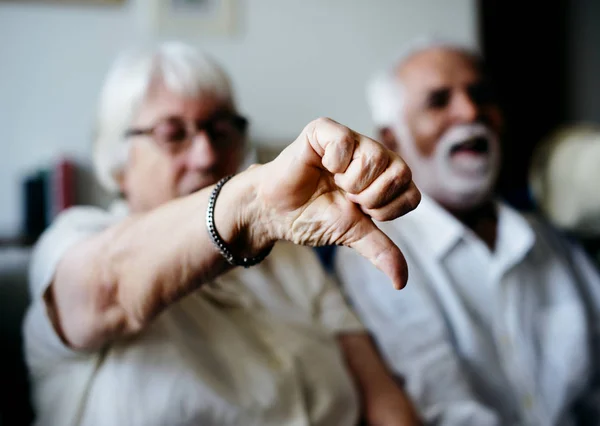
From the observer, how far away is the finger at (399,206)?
0.41 meters

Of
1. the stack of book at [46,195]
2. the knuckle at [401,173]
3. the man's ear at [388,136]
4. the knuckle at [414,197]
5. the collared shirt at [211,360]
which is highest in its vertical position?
the knuckle at [401,173]

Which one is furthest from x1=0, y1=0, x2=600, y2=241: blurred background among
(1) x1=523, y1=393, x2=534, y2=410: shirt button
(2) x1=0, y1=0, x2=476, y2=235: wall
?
(1) x1=523, y1=393, x2=534, y2=410: shirt button

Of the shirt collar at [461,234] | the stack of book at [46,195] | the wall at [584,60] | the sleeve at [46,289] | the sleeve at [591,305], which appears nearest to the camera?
the sleeve at [46,289]

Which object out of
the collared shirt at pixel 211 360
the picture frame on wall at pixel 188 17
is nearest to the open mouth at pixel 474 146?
the collared shirt at pixel 211 360

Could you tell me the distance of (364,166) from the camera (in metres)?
0.39

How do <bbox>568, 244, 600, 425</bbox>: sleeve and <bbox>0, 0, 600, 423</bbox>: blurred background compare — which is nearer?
<bbox>568, 244, 600, 425</bbox>: sleeve

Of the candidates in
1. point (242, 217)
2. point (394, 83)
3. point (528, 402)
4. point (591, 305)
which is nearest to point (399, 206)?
point (242, 217)

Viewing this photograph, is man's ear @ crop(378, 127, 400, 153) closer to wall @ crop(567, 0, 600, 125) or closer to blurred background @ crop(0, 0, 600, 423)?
blurred background @ crop(0, 0, 600, 423)

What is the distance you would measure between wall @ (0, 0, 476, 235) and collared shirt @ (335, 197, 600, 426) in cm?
48

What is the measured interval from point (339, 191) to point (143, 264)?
10.2 inches

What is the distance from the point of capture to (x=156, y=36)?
140 cm

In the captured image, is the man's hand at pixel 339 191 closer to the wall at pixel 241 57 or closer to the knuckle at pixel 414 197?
the knuckle at pixel 414 197

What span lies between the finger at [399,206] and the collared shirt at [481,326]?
0.36 meters

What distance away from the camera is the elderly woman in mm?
429
